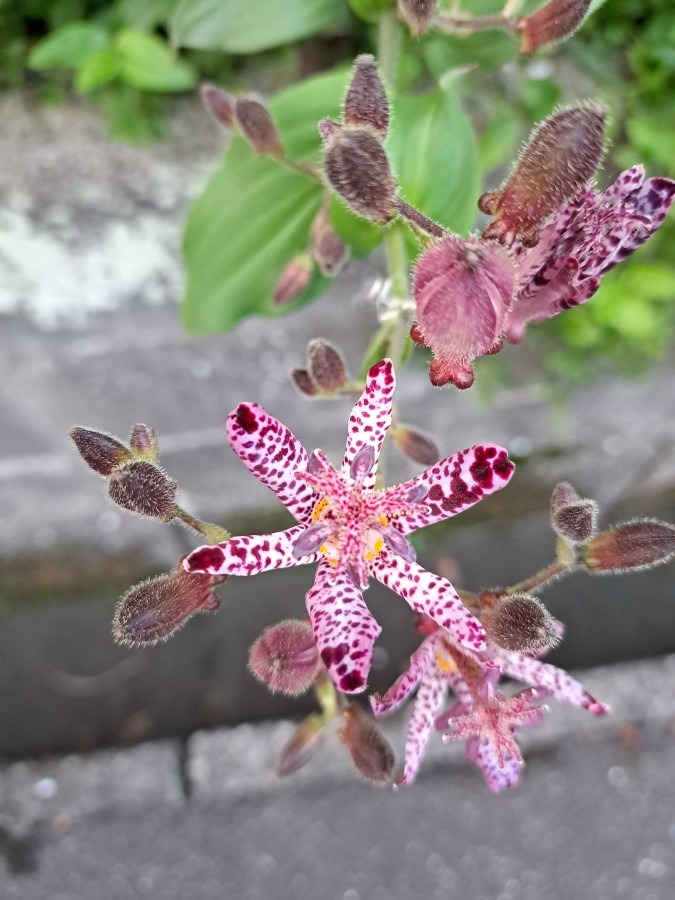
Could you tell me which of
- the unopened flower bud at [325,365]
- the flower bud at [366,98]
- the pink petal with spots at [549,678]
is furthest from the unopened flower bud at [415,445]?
the flower bud at [366,98]

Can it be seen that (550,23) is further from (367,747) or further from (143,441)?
(367,747)

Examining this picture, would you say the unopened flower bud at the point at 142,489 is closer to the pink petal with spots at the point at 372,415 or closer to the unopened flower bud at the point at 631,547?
the pink petal with spots at the point at 372,415

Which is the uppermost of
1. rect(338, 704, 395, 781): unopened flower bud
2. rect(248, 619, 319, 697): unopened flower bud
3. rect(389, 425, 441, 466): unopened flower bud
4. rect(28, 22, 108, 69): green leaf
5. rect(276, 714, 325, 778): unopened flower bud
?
rect(28, 22, 108, 69): green leaf

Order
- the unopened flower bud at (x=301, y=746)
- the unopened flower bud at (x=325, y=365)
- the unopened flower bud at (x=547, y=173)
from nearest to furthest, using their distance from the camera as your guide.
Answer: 1. the unopened flower bud at (x=547, y=173)
2. the unopened flower bud at (x=325, y=365)
3. the unopened flower bud at (x=301, y=746)

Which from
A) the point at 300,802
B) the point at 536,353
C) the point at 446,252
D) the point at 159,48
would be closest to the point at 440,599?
the point at 446,252

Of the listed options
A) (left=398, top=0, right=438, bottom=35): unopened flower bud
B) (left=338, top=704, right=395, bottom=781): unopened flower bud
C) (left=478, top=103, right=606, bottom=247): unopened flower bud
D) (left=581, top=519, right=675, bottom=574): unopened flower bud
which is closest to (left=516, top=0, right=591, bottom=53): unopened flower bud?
(left=398, top=0, right=438, bottom=35): unopened flower bud

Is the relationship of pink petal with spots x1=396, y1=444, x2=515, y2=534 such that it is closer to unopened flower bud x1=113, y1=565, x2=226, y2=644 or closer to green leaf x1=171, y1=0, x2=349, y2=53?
unopened flower bud x1=113, y1=565, x2=226, y2=644

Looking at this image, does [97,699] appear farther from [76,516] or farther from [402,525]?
[402,525]
